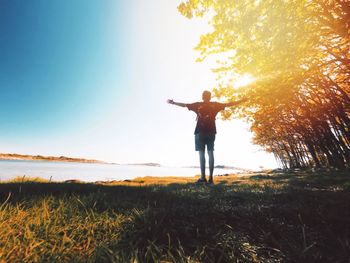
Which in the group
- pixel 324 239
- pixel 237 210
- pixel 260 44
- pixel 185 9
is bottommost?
pixel 324 239

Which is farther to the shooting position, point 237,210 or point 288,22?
point 288,22

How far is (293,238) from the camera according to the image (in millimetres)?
1959

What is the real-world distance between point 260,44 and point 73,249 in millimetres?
6695

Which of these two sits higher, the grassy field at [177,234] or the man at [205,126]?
the man at [205,126]

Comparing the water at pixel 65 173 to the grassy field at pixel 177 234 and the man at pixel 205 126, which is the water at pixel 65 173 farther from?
the man at pixel 205 126

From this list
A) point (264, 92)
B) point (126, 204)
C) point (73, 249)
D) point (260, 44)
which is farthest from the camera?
point (264, 92)

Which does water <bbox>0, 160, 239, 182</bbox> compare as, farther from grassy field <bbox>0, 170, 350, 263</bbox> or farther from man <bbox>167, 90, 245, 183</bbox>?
man <bbox>167, 90, 245, 183</bbox>

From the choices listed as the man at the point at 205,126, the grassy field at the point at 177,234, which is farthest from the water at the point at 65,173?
the man at the point at 205,126

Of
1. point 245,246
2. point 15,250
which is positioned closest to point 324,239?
point 245,246

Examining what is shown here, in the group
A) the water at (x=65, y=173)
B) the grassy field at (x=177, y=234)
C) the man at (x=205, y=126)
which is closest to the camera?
the grassy field at (x=177, y=234)

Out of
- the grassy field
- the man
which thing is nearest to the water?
the grassy field

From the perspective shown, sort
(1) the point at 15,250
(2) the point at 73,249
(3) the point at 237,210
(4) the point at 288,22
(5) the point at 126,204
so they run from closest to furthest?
(1) the point at 15,250 → (2) the point at 73,249 → (3) the point at 237,210 → (5) the point at 126,204 → (4) the point at 288,22

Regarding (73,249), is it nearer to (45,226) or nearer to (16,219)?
(45,226)

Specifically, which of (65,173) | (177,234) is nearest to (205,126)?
(177,234)
